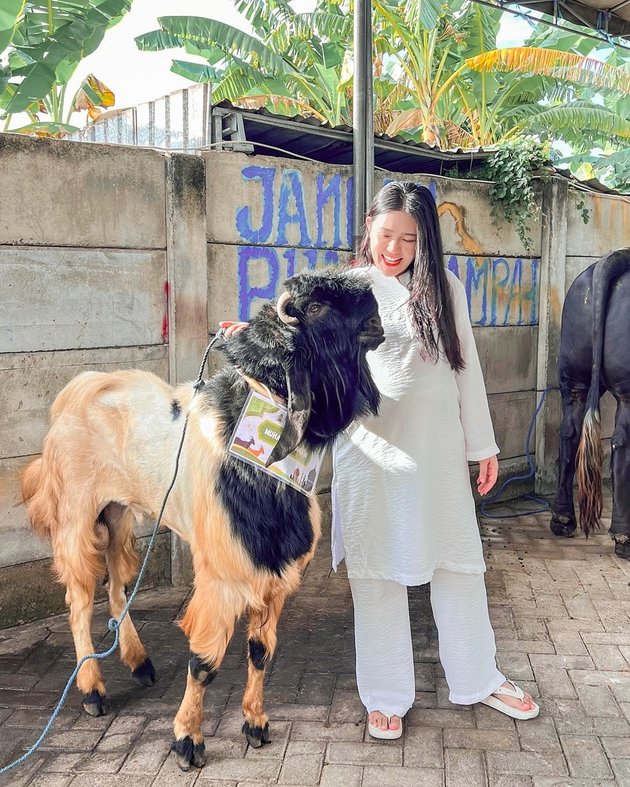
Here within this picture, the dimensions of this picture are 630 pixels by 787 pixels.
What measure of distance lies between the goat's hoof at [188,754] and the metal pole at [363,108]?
3.16m

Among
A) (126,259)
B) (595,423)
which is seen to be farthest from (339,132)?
(595,423)

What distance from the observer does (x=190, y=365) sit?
4.24 m

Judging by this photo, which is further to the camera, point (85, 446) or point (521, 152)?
point (521, 152)

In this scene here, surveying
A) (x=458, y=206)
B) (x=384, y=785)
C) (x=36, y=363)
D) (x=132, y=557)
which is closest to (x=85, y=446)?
(x=132, y=557)

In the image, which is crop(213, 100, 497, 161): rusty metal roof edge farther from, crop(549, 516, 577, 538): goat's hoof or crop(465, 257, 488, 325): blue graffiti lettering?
crop(549, 516, 577, 538): goat's hoof

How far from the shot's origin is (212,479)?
249 cm

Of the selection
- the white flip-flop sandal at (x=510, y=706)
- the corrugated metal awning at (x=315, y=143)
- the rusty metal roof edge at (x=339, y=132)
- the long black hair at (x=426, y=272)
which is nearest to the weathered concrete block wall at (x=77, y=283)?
the corrugated metal awning at (x=315, y=143)

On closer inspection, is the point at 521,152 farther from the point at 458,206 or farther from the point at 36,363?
the point at 36,363

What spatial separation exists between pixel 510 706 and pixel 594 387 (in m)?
2.56

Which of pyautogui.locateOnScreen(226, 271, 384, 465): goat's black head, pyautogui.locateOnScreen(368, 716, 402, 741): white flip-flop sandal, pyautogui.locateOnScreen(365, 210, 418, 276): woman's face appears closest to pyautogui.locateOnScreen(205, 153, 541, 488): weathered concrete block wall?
pyautogui.locateOnScreen(365, 210, 418, 276): woman's face

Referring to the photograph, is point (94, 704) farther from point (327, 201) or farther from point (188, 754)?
point (327, 201)

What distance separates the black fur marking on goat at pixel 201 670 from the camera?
255 cm

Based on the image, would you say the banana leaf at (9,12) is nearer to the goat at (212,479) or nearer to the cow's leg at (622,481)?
the goat at (212,479)

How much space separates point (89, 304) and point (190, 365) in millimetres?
694
